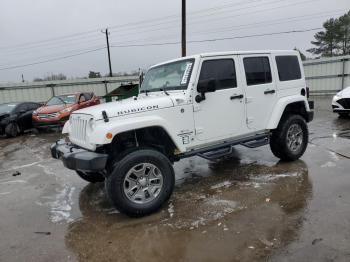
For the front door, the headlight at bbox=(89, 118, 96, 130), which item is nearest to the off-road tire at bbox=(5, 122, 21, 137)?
the headlight at bbox=(89, 118, 96, 130)

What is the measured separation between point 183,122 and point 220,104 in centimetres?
75

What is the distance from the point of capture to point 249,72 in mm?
5668

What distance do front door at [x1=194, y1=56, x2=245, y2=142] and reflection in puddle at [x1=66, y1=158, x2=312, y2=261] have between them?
91 cm

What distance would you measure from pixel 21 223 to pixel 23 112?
432 inches

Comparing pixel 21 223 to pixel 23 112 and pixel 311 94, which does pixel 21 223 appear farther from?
pixel 311 94

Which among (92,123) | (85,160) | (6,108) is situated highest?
(92,123)

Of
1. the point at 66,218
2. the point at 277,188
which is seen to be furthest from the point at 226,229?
the point at 66,218

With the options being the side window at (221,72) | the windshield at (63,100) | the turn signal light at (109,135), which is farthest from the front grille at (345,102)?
the windshield at (63,100)

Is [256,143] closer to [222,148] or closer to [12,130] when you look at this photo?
[222,148]

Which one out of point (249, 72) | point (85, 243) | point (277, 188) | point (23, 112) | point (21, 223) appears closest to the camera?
point (85, 243)

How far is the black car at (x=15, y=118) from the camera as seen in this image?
13.4 m

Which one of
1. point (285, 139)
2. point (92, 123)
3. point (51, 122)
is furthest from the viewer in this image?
point (51, 122)

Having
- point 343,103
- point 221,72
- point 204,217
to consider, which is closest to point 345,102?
point 343,103

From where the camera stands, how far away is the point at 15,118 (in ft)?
45.4
